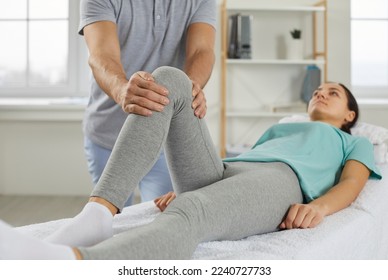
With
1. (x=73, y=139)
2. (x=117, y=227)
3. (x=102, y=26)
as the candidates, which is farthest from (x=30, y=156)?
(x=117, y=227)

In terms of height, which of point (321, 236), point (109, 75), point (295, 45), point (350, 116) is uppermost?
point (295, 45)

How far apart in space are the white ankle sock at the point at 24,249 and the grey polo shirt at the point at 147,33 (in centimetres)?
94

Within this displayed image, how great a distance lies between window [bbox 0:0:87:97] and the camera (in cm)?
406

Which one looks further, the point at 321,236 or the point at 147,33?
the point at 147,33

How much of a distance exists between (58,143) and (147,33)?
7.42 feet

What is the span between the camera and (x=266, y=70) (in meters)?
3.94

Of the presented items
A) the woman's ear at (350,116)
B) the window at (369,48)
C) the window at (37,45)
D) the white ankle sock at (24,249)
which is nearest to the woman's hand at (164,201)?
the white ankle sock at (24,249)

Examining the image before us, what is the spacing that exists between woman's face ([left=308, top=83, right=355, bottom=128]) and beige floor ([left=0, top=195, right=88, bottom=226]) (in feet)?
5.71

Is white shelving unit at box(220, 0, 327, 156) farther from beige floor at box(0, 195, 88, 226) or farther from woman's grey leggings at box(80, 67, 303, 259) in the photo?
woman's grey leggings at box(80, 67, 303, 259)

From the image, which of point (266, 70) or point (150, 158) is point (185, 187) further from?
point (266, 70)

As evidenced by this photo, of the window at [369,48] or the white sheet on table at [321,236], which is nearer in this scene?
the white sheet on table at [321,236]

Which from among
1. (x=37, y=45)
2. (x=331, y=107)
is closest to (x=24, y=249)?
(x=331, y=107)

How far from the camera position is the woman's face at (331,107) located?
2131mm

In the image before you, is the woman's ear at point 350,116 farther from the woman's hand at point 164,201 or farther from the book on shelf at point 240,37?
the book on shelf at point 240,37
